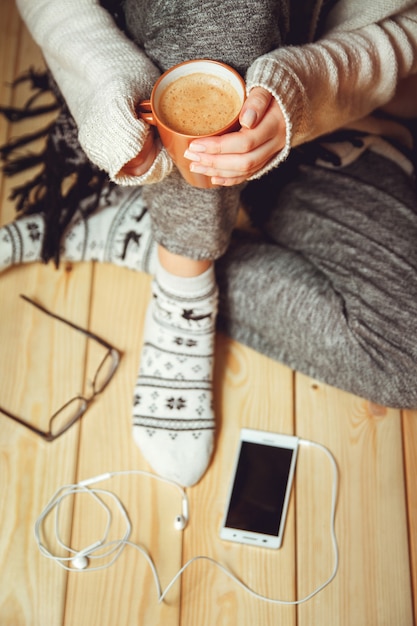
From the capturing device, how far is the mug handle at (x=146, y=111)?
1.99 feet

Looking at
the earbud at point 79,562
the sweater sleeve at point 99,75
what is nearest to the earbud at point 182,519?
the earbud at point 79,562

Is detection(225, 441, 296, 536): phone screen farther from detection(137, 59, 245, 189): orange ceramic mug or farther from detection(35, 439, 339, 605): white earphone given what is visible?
detection(137, 59, 245, 189): orange ceramic mug

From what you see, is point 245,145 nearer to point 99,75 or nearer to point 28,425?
point 99,75

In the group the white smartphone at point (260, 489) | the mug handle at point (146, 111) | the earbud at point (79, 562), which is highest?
the mug handle at point (146, 111)

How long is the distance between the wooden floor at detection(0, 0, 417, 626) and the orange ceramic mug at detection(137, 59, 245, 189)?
0.44 m

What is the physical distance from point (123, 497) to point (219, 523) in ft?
0.44

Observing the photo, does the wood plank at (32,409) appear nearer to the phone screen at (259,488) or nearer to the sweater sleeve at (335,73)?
the phone screen at (259,488)

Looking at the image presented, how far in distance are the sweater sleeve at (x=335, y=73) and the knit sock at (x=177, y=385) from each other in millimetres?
265

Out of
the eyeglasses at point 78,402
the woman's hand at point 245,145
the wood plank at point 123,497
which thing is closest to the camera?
the woman's hand at point 245,145

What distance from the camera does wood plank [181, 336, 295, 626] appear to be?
821mm

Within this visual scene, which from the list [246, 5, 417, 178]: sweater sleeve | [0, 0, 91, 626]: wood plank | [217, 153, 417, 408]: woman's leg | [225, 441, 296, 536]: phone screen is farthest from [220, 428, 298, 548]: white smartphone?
[246, 5, 417, 178]: sweater sleeve

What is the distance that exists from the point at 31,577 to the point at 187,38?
668 millimetres

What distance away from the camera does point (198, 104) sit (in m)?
0.58

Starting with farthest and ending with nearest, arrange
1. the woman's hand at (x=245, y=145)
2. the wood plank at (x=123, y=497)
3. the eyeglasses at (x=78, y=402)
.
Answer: the eyeglasses at (x=78, y=402) < the wood plank at (x=123, y=497) < the woman's hand at (x=245, y=145)
